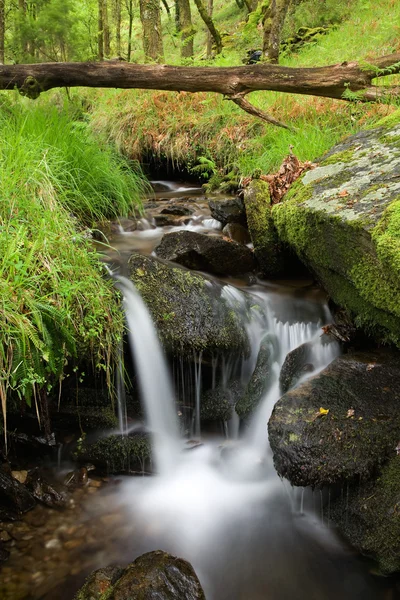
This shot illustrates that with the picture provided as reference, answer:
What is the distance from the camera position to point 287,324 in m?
4.22

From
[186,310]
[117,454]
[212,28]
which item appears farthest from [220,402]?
[212,28]

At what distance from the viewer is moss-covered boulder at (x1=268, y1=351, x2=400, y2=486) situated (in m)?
2.77

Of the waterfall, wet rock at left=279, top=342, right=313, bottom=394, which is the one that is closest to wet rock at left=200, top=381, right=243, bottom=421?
the waterfall

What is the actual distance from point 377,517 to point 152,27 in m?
10.9

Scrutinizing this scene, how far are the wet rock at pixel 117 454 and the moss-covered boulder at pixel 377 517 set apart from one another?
1.47m

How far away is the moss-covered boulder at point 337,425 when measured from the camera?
2773 mm

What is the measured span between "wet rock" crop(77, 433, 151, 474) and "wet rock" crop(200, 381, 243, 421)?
609 millimetres

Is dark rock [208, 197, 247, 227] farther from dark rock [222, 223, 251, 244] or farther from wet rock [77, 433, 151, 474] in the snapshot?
wet rock [77, 433, 151, 474]

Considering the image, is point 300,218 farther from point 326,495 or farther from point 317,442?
point 326,495

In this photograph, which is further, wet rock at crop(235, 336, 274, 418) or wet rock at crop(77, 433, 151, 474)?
wet rock at crop(235, 336, 274, 418)

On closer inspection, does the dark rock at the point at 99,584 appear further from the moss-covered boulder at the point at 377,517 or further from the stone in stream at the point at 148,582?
the moss-covered boulder at the point at 377,517

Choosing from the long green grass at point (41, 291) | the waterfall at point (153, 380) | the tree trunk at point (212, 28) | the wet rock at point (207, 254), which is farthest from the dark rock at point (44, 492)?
the tree trunk at point (212, 28)

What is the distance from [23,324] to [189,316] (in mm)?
1504

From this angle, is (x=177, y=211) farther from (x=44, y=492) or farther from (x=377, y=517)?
(x=377, y=517)
